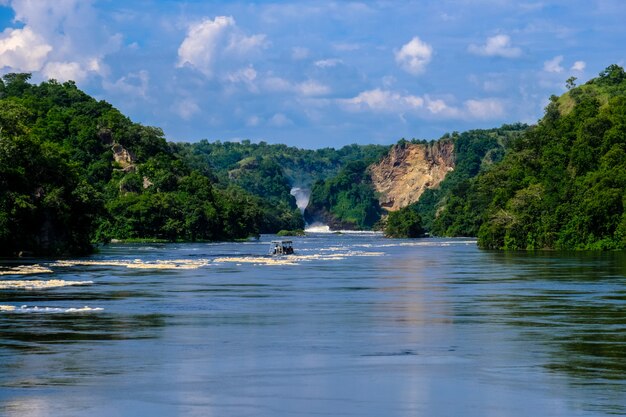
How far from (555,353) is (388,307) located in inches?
654

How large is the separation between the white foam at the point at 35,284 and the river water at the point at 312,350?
0.17 meters

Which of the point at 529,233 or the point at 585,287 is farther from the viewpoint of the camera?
the point at 529,233

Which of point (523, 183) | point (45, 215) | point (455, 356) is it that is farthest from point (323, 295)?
point (523, 183)

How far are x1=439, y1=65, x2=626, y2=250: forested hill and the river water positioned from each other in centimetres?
7266

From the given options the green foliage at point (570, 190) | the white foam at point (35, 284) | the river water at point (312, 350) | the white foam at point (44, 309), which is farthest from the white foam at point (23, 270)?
the green foliage at point (570, 190)

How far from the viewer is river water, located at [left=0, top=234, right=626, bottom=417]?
75.2 ft

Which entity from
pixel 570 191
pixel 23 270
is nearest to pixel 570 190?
pixel 570 191

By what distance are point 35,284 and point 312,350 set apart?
31.5m

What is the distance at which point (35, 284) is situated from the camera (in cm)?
5900

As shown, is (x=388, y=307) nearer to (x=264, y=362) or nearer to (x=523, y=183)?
(x=264, y=362)

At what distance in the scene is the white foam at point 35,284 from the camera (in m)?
56.6

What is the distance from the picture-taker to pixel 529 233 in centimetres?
14262

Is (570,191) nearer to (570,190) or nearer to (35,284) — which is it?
(570,190)

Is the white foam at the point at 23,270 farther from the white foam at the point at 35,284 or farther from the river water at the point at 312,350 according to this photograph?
the river water at the point at 312,350
